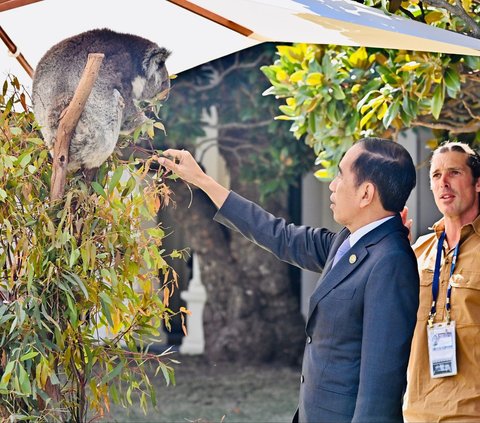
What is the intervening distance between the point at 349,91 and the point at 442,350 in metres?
1.90

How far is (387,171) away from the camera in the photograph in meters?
2.96

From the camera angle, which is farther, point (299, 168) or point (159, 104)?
point (299, 168)

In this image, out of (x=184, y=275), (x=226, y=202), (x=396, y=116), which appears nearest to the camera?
(x=226, y=202)

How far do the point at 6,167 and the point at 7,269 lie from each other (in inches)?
13.9

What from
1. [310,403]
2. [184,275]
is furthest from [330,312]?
[184,275]

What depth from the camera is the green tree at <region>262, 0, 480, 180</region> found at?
4285mm

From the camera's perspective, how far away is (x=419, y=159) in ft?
33.8

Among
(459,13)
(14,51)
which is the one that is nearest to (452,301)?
(459,13)

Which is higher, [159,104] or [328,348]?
[159,104]

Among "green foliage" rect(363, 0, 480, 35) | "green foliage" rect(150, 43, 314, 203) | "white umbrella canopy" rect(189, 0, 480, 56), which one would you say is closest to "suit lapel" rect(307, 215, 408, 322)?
"white umbrella canopy" rect(189, 0, 480, 56)

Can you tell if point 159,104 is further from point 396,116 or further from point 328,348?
point 396,116

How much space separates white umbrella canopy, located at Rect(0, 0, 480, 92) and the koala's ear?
0.56 ft

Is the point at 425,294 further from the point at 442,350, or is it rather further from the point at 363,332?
the point at 363,332

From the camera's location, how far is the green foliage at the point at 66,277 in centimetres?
292
